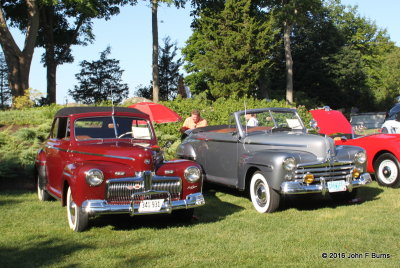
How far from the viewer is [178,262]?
501 cm

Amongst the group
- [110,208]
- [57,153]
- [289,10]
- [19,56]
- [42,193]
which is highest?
[289,10]

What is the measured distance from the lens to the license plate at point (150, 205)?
20.6ft

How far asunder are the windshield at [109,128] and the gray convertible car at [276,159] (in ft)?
6.18

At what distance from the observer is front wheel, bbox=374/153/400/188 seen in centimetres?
970

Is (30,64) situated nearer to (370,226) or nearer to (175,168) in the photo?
(175,168)

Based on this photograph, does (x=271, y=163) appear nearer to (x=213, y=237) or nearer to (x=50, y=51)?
(x=213, y=237)

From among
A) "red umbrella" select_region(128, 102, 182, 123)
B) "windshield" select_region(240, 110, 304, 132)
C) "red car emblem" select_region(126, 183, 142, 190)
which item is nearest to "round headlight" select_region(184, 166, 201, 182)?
"red car emblem" select_region(126, 183, 142, 190)

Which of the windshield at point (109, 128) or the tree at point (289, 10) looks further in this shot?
the tree at point (289, 10)

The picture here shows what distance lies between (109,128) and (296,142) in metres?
3.19

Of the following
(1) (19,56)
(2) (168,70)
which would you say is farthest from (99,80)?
(1) (19,56)

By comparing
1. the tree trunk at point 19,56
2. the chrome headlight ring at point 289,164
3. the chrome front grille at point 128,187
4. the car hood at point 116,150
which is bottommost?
the chrome front grille at point 128,187

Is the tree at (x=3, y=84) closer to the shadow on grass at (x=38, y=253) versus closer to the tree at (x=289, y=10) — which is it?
the tree at (x=289, y=10)

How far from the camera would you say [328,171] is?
25.2 feet

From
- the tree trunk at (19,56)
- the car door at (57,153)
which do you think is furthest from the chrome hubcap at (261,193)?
the tree trunk at (19,56)
